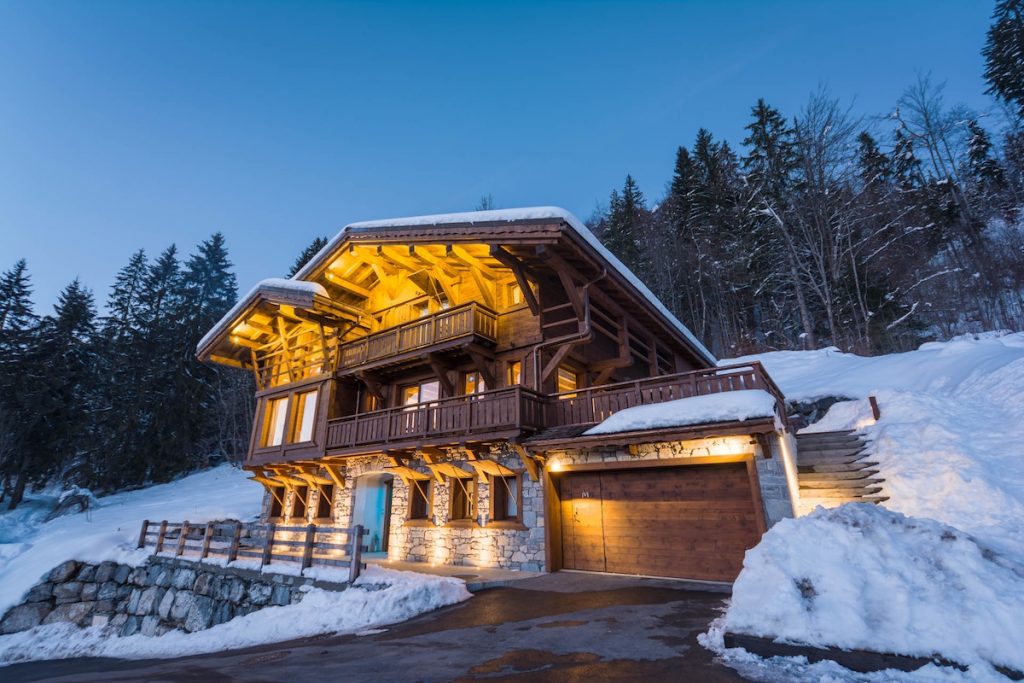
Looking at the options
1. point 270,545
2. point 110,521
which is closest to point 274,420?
point 270,545

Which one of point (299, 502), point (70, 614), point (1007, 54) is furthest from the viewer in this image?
point (1007, 54)

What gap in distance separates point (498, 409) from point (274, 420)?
13923mm

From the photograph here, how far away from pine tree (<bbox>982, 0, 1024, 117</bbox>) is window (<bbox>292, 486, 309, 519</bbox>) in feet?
153

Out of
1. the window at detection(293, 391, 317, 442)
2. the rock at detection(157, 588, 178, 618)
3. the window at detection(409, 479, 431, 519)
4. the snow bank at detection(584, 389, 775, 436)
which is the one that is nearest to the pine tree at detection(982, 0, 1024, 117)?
the snow bank at detection(584, 389, 775, 436)

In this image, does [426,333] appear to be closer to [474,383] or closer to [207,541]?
[474,383]

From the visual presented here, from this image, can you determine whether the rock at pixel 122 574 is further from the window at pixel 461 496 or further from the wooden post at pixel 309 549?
the window at pixel 461 496

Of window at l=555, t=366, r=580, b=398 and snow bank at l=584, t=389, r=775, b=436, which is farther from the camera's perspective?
window at l=555, t=366, r=580, b=398

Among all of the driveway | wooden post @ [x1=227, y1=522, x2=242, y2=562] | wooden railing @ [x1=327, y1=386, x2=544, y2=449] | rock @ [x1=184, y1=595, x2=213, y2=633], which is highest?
wooden railing @ [x1=327, y1=386, x2=544, y2=449]

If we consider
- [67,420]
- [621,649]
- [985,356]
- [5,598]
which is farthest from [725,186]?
[67,420]

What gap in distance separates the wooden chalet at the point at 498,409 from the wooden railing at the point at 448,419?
7 centimetres

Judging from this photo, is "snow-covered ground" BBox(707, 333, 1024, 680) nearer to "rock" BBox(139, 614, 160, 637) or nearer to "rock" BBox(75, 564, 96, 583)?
"rock" BBox(139, 614, 160, 637)

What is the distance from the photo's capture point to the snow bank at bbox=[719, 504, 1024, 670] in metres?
4.44

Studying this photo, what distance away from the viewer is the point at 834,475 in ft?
42.0

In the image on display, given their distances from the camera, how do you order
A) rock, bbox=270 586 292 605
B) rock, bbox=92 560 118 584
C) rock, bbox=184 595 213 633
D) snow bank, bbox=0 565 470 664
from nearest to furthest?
Result: snow bank, bbox=0 565 470 664
rock, bbox=270 586 292 605
rock, bbox=184 595 213 633
rock, bbox=92 560 118 584
